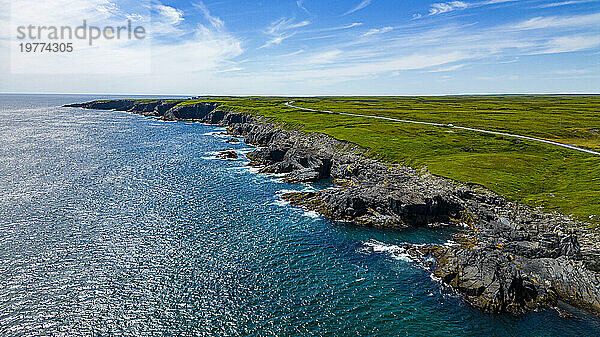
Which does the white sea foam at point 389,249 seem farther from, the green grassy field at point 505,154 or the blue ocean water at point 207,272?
the green grassy field at point 505,154

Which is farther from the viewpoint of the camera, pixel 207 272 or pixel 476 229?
pixel 476 229

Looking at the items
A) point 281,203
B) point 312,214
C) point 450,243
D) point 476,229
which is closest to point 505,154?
point 476,229

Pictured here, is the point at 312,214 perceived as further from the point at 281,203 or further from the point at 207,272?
the point at 207,272

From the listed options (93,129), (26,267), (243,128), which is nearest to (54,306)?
(26,267)

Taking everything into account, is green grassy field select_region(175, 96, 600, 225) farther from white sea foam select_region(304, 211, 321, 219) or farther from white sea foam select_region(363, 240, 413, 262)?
white sea foam select_region(304, 211, 321, 219)

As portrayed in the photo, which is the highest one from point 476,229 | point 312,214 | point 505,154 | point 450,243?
point 505,154

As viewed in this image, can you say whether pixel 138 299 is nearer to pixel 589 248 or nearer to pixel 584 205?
pixel 589 248

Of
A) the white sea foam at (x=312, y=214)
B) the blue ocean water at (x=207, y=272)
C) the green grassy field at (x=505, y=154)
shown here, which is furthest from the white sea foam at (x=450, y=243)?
the white sea foam at (x=312, y=214)

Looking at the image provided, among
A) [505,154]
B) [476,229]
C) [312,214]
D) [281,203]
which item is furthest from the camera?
[505,154]

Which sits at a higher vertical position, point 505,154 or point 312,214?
point 505,154
